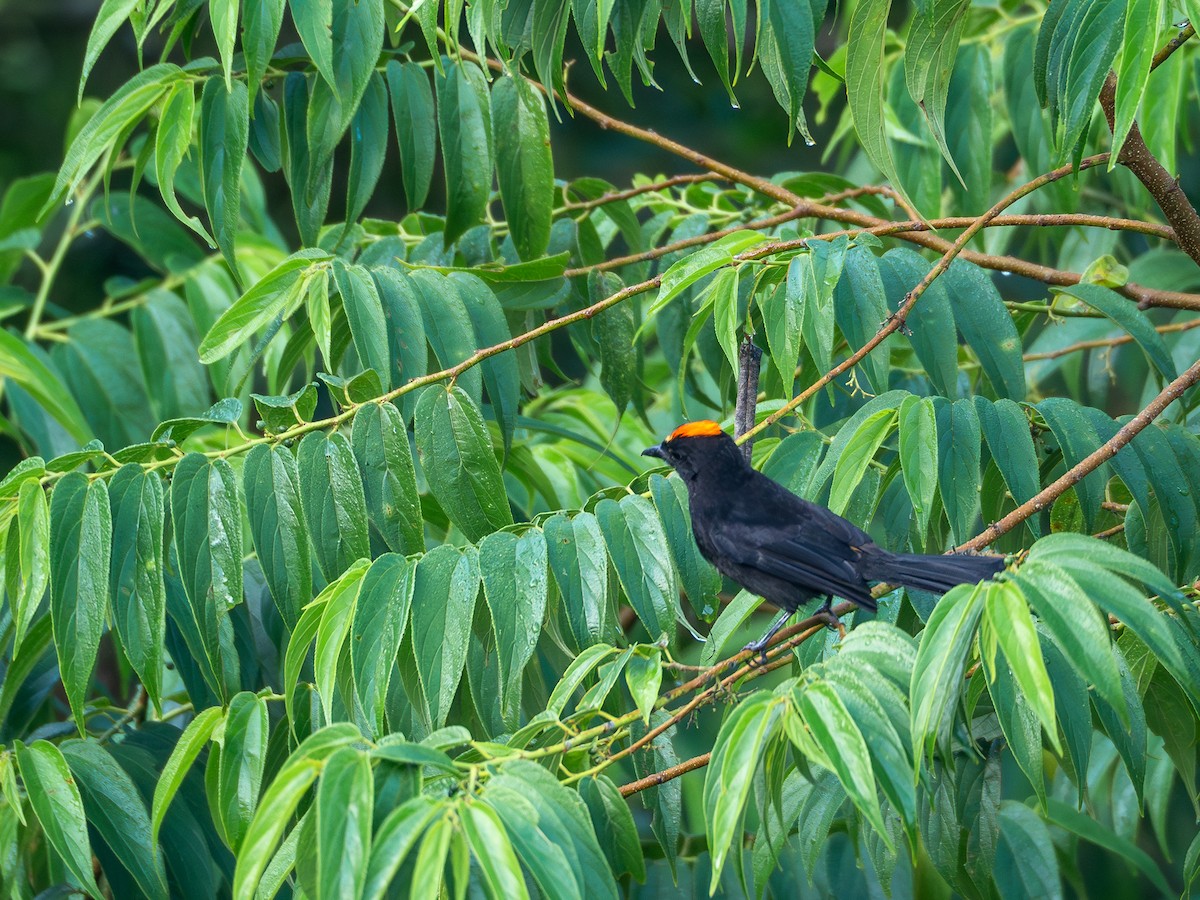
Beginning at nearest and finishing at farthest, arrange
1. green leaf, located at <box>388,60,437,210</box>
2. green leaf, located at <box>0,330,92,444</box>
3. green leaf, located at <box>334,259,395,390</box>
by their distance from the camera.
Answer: green leaf, located at <box>334,259,395,390</box> < green leaf, located at <box>388,60,437,210</box> < green leaf, located at <box>0,330,92,444</box>

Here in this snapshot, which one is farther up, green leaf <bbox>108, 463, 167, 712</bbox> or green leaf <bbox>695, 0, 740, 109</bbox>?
green leaf <bbox>695, 0, 740, 109</bbox>

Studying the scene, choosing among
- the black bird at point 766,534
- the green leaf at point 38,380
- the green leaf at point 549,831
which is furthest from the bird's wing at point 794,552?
the green leaf at point 38,380

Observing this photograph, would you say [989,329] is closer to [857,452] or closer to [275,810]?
[857,452]

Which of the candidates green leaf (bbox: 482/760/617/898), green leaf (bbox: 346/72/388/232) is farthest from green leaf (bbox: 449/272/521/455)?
green leaf (bbox: 482/760/617/898)

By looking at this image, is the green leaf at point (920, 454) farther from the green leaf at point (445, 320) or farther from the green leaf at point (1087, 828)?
the green leaf at point (1087, 828)

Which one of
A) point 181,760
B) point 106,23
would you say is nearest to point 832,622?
point 181,760

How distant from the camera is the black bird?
260 centimetres

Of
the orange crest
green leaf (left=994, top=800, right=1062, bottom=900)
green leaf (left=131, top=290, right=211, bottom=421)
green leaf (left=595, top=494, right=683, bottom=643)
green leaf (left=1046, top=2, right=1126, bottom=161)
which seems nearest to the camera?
green leaf (left=1046, top=2, right=1126, bottom=161)

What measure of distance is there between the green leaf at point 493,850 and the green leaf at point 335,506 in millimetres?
895

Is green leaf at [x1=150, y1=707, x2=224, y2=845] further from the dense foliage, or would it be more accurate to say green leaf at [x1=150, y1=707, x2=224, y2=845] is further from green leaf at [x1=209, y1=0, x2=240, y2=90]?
green leaf at [x1=209, y1=0, x2=240, y2=90]

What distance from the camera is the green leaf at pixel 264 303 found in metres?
2.57

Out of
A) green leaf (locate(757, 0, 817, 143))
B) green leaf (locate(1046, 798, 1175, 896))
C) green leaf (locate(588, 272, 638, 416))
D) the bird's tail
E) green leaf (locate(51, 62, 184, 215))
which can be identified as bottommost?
green leaf (locate(1046, 798, 1175, 896))

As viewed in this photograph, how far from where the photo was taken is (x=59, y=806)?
2.24 m

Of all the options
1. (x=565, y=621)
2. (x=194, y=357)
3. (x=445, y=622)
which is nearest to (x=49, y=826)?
(x=445, y=622)
